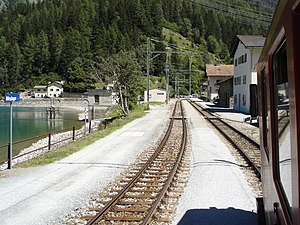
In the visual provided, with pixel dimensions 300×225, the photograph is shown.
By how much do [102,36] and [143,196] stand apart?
137493 mm

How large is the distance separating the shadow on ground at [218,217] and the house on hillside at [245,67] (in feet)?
92.2

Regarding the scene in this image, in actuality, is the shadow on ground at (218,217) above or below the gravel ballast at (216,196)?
below

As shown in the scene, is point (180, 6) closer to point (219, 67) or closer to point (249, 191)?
point (219, 67)

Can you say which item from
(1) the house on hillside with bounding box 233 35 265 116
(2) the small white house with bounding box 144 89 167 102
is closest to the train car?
(1) the house on hillside with bounding box 233 35 265 116

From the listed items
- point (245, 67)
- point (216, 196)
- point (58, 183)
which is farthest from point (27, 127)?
point (216, 196)

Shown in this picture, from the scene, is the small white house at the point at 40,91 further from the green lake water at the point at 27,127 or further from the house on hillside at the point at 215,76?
the green lake water at the point at 27,127

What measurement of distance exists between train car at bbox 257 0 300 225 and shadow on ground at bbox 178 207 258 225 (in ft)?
8.68

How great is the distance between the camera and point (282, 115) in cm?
311

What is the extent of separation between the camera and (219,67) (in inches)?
3127

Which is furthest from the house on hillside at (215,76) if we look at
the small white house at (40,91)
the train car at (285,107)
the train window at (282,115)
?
the train window at (282,115)

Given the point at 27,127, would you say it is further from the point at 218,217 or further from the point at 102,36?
the point at 102,36

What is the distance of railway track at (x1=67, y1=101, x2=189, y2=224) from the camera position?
6742 mm

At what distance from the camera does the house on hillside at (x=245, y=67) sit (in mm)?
37250

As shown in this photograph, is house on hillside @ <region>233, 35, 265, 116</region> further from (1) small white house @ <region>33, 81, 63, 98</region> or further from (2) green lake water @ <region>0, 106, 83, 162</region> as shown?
(1) small white house @ <region>33, 81, 63, 98</region>
